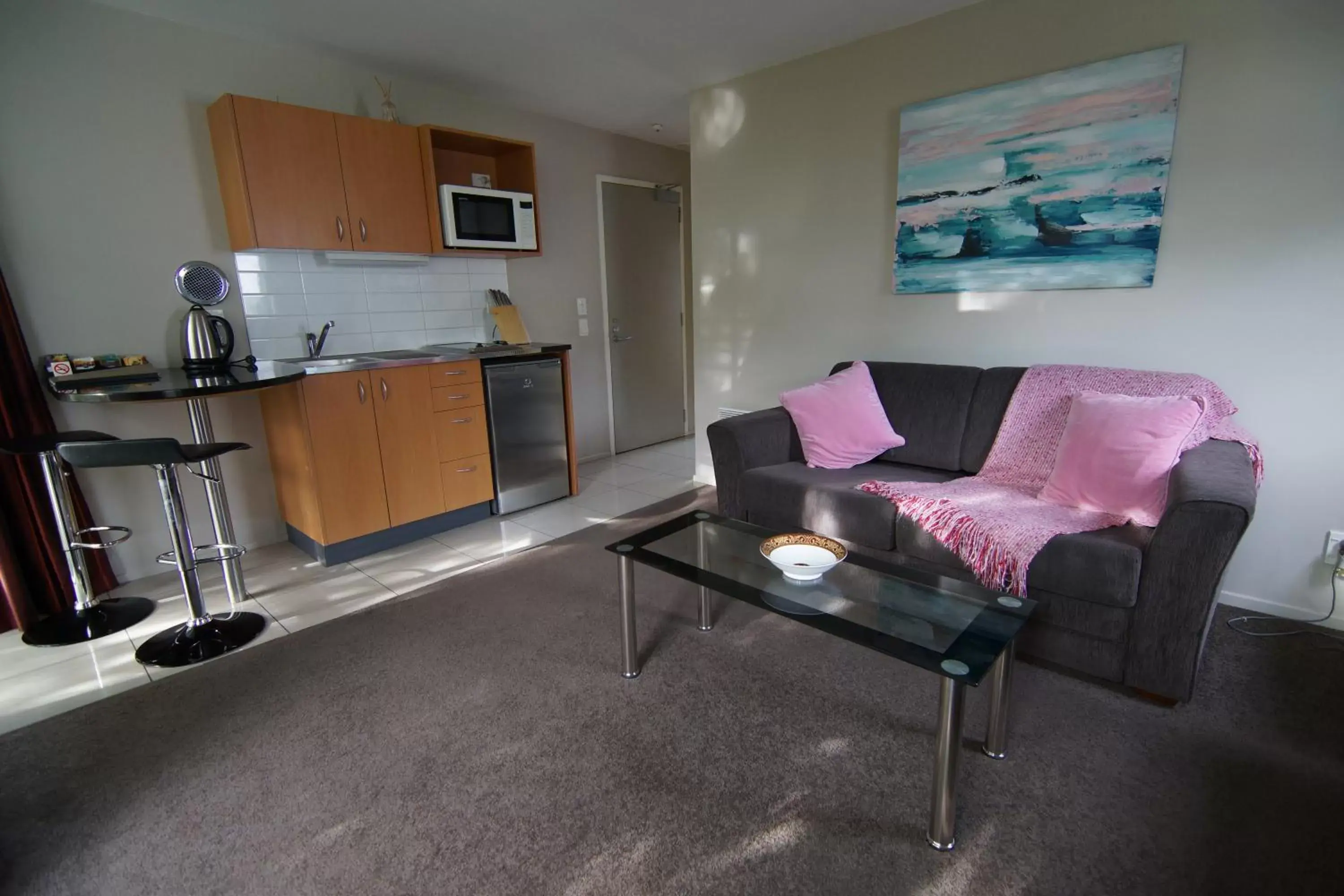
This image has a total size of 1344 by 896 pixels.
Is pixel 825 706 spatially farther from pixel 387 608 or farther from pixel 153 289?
pixel 153 289

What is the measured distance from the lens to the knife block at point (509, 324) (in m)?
3.81

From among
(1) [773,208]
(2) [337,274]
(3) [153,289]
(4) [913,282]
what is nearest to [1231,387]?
(4) [913,282]

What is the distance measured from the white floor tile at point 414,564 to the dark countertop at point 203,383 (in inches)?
35.9

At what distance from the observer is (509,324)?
383 cm

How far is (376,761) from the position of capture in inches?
64.1

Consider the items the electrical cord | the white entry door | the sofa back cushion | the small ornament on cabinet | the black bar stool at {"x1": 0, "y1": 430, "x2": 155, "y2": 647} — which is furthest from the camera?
the white entry door

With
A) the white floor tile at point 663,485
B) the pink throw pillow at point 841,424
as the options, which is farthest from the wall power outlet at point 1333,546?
the white floor tile at point 663,485

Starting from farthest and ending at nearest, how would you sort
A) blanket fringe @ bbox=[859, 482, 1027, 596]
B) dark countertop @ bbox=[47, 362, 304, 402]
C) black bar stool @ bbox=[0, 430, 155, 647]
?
1. black bar stool @ bbox=[0, 430, 155, 647]
2. dark countertop @ bbox=[47, 362, 304, 402]
3. blanket fringe @ bbox=[859, 482, 1027, 596]

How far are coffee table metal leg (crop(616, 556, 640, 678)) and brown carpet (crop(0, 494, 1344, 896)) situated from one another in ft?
0.18

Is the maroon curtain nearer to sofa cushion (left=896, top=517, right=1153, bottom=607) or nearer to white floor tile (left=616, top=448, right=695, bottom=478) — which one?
white floor tile (left=616, top=448, right=695, bottom=478)

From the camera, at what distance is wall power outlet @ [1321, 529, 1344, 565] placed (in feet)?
6.86

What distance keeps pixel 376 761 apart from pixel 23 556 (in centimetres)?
195

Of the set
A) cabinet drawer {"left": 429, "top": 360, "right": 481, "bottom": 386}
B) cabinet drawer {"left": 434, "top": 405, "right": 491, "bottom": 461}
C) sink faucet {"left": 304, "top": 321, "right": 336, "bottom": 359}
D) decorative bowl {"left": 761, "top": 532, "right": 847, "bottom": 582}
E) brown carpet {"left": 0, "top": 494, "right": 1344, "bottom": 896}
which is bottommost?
brown carpet {"left": 0, "top": 494, "right": 1344, "bottom": 896}

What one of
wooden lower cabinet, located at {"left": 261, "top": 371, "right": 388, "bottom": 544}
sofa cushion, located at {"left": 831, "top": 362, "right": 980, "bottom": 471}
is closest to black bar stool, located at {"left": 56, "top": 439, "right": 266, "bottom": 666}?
wooden lower cabinet, located at {"left": 261, "top": 371, "right": 388, "bottom": 544}
